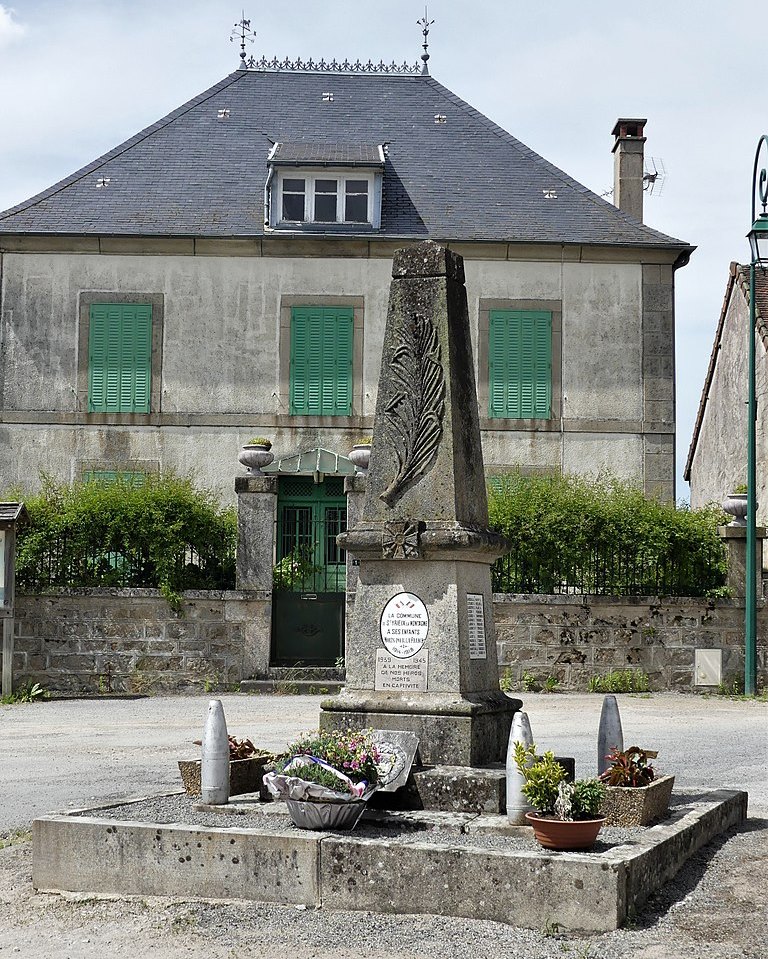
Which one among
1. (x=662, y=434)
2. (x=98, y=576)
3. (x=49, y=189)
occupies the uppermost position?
(x=49, y=189)

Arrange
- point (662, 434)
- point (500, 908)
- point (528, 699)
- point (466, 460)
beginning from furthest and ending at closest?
point (662, 434)
point (528, 699)
point (466, 460)
point (500, 908)

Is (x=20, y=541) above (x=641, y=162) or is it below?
below

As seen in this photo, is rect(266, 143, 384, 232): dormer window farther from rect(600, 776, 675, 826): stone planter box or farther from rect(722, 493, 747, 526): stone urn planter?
rect(600, 776, 675, 826): stone planter box

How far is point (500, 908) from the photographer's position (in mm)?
5570

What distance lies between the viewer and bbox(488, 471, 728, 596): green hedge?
1720 cm

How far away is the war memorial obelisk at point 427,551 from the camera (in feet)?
23.6

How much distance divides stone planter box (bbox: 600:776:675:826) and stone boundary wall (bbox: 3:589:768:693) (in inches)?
391

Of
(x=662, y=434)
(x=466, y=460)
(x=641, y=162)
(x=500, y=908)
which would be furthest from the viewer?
(x=641, y=162)

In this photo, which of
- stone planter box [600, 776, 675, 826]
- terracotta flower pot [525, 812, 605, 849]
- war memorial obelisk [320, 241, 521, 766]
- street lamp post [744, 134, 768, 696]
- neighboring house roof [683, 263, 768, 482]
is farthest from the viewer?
neighboring house roof [683, 263, 768, 482]

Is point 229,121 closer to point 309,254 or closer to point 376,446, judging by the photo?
point 309,254

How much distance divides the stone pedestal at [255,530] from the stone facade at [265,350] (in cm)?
467

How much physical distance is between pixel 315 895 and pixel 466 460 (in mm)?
2782

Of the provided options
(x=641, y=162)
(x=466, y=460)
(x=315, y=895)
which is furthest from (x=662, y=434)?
(x=315, y=895)

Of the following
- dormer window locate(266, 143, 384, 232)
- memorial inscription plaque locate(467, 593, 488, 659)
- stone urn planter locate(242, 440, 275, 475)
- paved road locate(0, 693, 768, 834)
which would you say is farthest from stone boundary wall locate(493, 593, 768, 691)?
memorial inscription plaque locate(467, 593, 488, 659)
